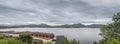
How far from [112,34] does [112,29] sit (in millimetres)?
698

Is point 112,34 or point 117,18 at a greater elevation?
point 117,18

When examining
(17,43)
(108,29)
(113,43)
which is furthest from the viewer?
(108,29)

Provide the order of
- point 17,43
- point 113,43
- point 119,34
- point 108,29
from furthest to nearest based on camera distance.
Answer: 1. point 108,29
2. point 119,34
3. point 17,43
4. point 113,43

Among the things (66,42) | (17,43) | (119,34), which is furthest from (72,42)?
(119,34)

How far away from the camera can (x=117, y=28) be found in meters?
24.5

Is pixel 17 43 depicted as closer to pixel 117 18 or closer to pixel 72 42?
pixel 72 42

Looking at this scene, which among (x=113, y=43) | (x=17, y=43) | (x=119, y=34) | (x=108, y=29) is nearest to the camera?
(x=113, y=43)

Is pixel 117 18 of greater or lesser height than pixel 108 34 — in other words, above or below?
above

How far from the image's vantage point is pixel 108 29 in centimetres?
2556

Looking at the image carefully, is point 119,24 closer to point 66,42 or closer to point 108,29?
point 108,29

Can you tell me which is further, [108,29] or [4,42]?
[108,29]

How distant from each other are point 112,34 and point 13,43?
1545 cm

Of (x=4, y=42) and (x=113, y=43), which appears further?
(x=4, y=42)

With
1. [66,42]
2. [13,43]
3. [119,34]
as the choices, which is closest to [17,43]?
[13,43]
